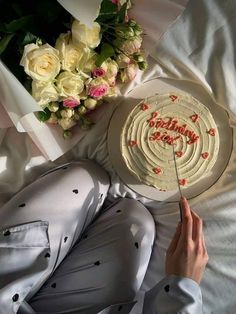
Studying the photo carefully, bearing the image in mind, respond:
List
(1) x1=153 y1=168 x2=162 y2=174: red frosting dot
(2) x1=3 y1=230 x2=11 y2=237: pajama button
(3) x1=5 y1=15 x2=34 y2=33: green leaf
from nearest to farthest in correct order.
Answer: (3) x1=5 y1=15 x2=34 y2=33: green leaf → (2) x1=3 y1=230 x2=11 y2=237: pajama button → (1) x1=153 y1=168 x2=162 y2=174: red frosting dot

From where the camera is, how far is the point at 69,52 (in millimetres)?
773

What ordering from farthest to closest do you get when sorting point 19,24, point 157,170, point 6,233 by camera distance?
1. point 157,170
2. point 6,233
3. point 19,24

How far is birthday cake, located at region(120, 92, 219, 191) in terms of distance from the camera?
0.94 meters

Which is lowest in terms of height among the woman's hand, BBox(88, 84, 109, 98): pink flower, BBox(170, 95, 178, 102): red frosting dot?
the woman's hand

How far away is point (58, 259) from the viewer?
92 cm

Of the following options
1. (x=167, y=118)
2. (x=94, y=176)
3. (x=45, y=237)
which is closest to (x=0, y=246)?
(x=45, y=237)

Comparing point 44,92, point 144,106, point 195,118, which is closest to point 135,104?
point 144,106

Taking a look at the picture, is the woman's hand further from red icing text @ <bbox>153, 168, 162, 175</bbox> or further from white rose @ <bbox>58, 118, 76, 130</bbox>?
white rose @ <bbox>58, 118, 76, 130</bbox>

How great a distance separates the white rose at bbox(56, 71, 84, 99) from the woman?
20 centimetres

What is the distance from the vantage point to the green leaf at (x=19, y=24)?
0.73 meters

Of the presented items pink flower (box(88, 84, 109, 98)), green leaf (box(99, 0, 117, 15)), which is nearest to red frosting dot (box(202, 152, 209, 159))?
pink flower (box(88, 84, 109, 98))

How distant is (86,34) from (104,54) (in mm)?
67

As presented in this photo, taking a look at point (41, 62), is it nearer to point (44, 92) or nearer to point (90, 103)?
point (44, 92)

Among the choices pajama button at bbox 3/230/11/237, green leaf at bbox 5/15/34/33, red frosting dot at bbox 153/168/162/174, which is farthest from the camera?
red frosting dot at bbox 153/168/162/174
